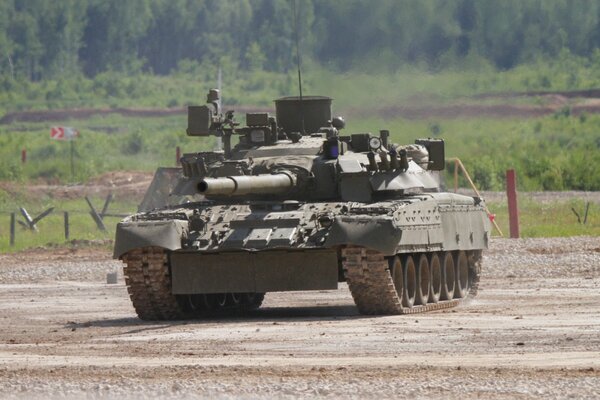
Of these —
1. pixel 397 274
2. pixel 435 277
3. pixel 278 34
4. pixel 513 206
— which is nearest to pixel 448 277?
pixel 435 277

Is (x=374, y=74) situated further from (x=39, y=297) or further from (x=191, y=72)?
(x=191, y=72)

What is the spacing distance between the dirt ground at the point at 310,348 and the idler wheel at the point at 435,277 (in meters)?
0.50

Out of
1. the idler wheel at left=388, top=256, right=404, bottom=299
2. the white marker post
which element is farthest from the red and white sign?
the idler wheel at left=388, top=256, right=404, bottom=299

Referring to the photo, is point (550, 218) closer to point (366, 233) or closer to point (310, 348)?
point (366, 233)

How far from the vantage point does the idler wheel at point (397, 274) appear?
81.0 ft

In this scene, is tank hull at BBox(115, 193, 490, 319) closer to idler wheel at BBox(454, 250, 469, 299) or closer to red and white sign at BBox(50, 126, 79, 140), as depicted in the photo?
idler wheel at BBox(454, 250, 469, 299)

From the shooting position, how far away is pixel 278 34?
73812 mm

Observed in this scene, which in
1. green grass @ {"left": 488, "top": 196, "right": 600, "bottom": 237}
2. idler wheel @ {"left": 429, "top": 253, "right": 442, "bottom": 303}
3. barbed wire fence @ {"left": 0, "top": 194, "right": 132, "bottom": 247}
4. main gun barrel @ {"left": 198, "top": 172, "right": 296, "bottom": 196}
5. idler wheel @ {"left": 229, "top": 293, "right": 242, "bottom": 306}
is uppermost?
main gun barrel @ {"left": 198, "top": 172, "right": 296, "bottom": 196}

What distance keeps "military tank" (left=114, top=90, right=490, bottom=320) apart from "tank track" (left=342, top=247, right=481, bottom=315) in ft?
0.06

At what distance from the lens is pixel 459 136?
47750 millimetres

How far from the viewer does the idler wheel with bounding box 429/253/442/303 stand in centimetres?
2667

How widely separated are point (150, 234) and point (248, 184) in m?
1.42

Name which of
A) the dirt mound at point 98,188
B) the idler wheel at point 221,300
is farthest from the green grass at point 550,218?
the idler wheel at point 221,300

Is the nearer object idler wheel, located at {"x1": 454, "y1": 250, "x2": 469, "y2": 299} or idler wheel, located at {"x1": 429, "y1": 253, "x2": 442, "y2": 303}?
idler wheel, located at {"x1": 429, "y1": 253, "x2": 442, "y2": 303}
